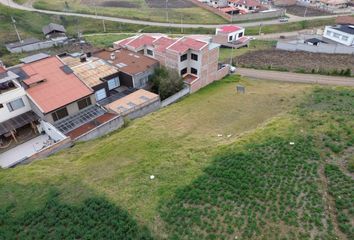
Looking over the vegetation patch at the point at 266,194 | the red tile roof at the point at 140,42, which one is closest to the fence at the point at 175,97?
the red tile roof at the point at 140,42

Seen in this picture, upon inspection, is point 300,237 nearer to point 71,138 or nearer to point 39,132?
point 71,138

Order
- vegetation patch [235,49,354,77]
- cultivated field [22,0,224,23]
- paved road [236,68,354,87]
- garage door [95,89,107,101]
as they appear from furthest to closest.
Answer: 1. cultivated field [22,0,224,23]
2. vegetation patch [235,49,354,77]
3. paved road [236,68,354,87]
4. garage door [95,89,107,101]

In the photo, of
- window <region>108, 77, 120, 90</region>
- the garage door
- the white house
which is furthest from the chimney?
the white house

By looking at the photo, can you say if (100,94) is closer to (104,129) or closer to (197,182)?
(104,129)

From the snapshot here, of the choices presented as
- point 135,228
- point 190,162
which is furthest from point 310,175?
point 135,228

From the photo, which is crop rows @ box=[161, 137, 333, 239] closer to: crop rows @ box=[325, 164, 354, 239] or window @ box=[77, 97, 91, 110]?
crop rows @ box=[325, 164, 354, 239]

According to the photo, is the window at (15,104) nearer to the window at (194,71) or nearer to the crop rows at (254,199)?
the crop rows at (254,199)
